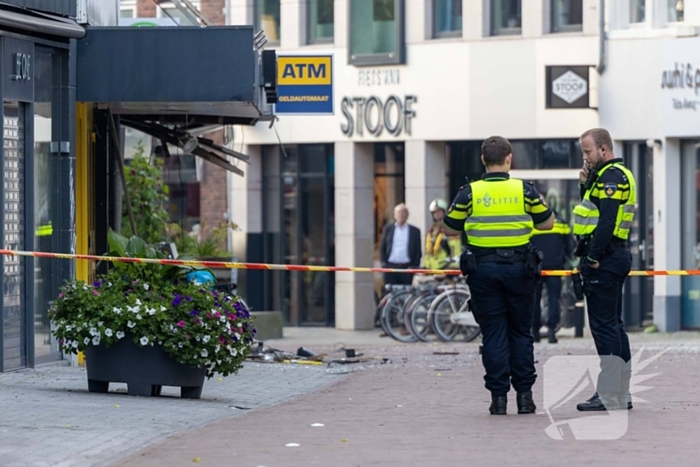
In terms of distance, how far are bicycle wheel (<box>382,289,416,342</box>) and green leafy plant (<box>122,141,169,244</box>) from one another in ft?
11.5

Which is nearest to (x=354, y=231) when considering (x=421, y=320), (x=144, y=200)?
(x=421, y=320)

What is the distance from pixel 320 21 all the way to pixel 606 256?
1477 centimetres

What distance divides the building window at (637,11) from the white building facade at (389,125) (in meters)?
0.49

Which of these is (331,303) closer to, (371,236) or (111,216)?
(371,236)

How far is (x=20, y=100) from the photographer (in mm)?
12758

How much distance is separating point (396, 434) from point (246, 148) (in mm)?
16138

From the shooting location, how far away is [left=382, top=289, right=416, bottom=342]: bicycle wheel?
20.4 m

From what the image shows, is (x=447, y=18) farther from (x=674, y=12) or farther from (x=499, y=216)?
(x=499, y=216)

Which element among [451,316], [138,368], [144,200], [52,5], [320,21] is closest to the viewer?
[138,368]

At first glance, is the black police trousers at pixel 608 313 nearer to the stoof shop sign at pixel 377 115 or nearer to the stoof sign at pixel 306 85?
the stoof sign at pixel 306 85

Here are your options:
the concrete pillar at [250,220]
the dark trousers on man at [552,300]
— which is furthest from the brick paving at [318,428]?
the concrete pillar at [250,220]

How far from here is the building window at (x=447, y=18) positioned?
23.0m

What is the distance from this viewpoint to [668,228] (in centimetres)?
2081

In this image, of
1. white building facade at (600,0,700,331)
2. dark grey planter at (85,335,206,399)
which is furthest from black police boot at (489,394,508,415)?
white building facade at (600,0,700,331)
